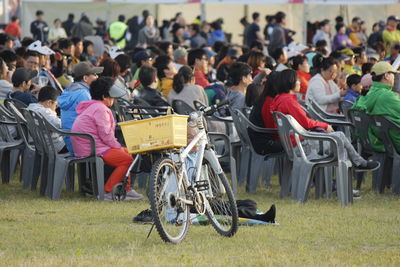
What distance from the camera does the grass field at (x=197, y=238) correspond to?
7449mm

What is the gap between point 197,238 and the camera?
8438 mm

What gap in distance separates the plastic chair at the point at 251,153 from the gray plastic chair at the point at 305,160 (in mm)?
567

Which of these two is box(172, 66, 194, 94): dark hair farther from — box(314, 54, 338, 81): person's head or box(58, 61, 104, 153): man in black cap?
box(58, 61, 104, 153): man in black cap

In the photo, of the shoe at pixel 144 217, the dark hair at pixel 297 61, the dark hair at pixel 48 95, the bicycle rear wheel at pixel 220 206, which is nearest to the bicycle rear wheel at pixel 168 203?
the bicycle rear wheel at pixel 220 206

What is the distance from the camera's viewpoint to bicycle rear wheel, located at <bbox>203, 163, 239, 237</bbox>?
8.30 meters

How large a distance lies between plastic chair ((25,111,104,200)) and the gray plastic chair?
6.28 feet

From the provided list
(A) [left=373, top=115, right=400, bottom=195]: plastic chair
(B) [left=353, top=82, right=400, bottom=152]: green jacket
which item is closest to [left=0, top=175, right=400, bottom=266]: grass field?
(A) [left=373, top=115, right=400, bottom=195]: plastic chair

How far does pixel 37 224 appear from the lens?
9352 millimetres

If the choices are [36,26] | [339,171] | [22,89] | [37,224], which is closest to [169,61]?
[22,89]

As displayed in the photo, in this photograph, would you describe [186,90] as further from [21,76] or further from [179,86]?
[21,76]

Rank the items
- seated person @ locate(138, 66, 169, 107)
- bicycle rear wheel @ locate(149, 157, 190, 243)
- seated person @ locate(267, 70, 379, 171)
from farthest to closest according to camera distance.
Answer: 1. seated person @ locate(138, 66, 169, 107)
2. seated person @ locate(267, 70, 379, 171)
3. bicycle rear wheel @ locate(149, 157, 190, 243)

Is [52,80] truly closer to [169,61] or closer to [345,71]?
[169,61]

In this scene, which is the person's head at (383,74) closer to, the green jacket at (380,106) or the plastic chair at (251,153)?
the green jacket at (380,106)

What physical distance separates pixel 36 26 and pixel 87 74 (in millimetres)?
18073
